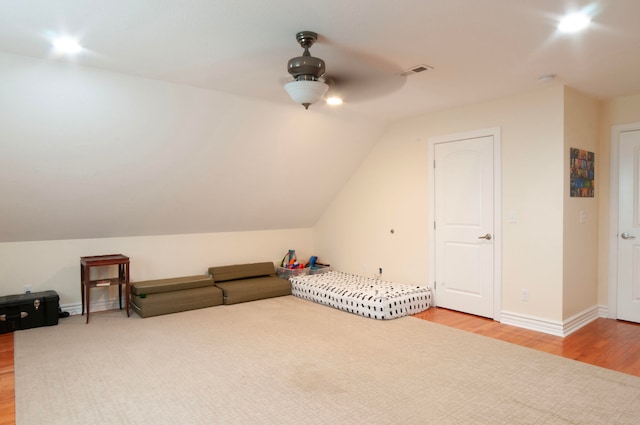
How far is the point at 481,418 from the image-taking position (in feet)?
7.73

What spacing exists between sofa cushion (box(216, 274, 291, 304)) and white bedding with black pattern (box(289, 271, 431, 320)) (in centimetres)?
18

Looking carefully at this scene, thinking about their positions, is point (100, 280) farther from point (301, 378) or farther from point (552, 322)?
point (552, 322)

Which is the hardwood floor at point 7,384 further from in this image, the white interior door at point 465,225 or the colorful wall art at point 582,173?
the colorful wall art at point 582,173

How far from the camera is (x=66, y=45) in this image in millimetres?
2754

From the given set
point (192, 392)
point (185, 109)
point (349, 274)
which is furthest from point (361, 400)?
point (349, 274)

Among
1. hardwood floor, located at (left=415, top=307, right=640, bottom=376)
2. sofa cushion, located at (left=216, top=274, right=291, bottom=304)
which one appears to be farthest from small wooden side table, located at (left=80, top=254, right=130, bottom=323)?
hardwood floor, located at (left=415, top=307, right=640, bottom=376)

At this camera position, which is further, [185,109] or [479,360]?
[185,109]

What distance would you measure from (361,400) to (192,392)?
1.12 metres

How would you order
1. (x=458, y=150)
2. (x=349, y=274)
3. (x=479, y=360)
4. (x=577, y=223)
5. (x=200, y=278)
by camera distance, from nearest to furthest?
1. (x=479, y=360)
2. (x=577, y=223)
3. (x=458, y=150)
4. (x=200, y=278)
5. (x=349, y=274)

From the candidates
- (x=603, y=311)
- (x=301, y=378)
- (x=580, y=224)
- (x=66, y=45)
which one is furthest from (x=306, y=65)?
(x=603, y=311)

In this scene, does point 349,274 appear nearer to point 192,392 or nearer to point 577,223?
point 577,223

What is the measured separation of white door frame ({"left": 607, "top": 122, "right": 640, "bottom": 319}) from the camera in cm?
434

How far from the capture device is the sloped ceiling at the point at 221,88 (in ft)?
7.84

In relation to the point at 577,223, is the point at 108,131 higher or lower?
higher
